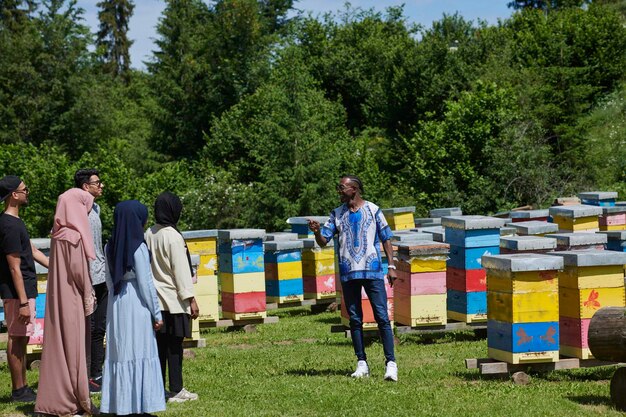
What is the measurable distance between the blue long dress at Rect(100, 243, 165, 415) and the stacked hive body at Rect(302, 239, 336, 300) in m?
8.05

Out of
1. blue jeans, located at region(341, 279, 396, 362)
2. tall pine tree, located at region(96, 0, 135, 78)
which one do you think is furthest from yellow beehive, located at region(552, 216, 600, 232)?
tall pine tree, located at region(96, 0, 135, 78)

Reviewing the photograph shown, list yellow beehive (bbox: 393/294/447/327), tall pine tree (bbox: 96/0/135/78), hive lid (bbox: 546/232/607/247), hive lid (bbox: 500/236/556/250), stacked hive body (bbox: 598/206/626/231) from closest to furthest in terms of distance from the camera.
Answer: hive lid (bbox: 500/236/556/250) → hive lid (bbox: 546/232/607/247) → yellow beehive (bbox: 393/294/447/327) → stacked hive body (bbox: 598/206/626/231) → tall pine tree (bbox: 96/0/135/78)

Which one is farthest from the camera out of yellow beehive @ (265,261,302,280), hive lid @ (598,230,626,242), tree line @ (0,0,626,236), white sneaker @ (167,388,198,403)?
tree line @ (0,0,626,236)

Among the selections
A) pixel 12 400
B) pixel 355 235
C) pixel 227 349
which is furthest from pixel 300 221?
pixel 12 400

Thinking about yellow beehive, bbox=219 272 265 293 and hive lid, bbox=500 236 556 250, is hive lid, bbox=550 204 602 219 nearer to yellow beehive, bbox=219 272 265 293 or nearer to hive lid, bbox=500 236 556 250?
hive lid, bbox=500 236 556 250

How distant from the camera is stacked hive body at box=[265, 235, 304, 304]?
49.8 ft

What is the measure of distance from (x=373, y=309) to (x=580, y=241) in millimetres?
2791

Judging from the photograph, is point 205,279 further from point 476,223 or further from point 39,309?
point 476,223

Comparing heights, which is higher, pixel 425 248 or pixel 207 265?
pixel 425 248

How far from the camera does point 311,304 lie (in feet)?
A: 52.1

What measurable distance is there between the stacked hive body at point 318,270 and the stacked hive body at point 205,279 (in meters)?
Result: 2.58

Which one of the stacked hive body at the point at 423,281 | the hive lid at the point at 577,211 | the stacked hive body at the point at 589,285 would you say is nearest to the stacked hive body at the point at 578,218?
the hive lid at the point at 577,211

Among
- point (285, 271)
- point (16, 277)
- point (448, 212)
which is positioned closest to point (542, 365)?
point (16, 277)

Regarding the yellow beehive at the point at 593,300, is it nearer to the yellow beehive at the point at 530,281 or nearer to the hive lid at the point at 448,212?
the yellow beehive at the point at 530,281
